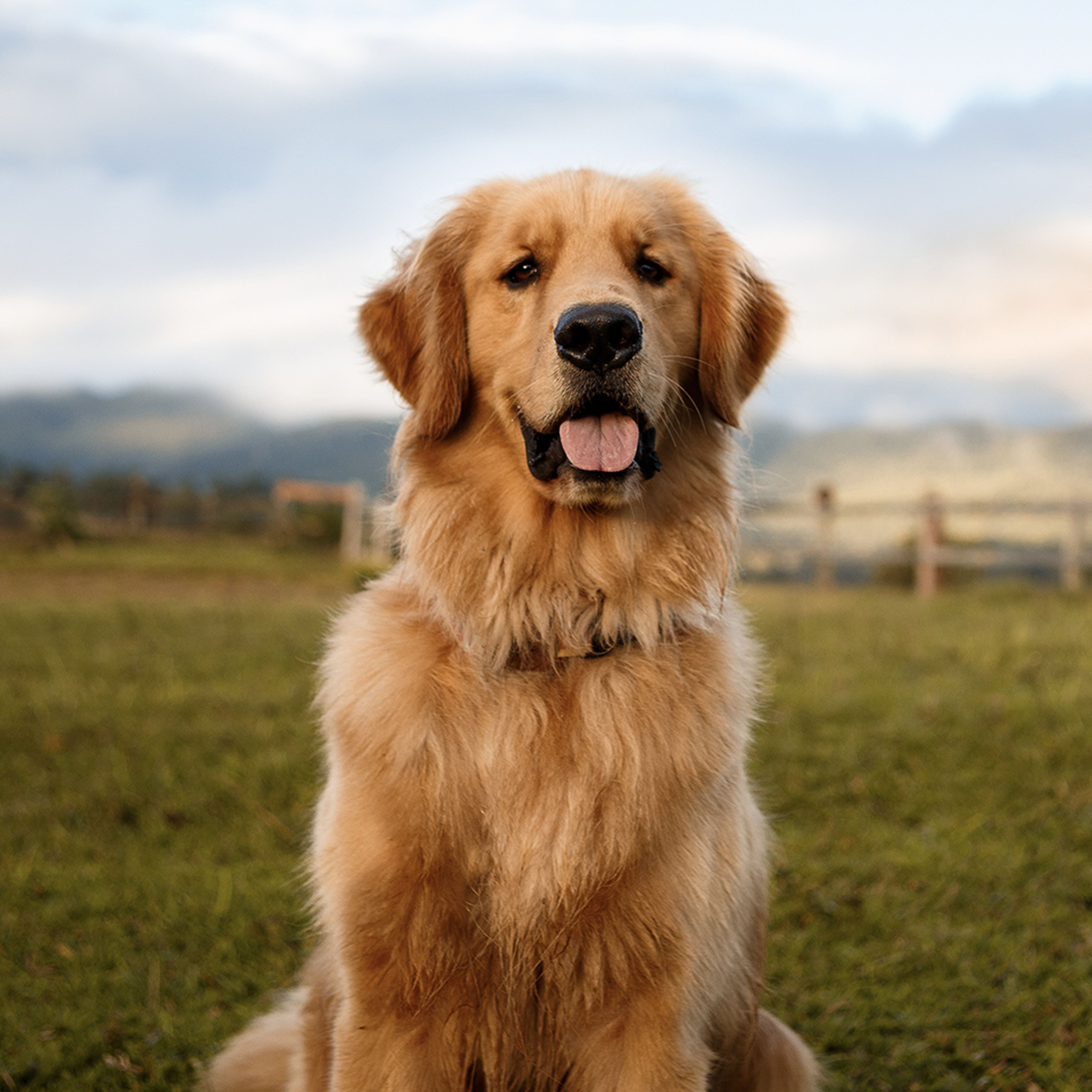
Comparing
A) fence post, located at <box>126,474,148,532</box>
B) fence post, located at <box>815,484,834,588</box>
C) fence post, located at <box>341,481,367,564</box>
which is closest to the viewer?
fence post, located at <box>815,484,834,588</box>

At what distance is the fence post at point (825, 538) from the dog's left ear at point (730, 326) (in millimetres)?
17017

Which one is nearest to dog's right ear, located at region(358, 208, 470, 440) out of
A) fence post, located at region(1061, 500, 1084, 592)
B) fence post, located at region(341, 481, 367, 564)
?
fence post, located at region(1061, 500, 1084, 592)

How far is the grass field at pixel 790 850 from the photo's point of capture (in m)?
3.58

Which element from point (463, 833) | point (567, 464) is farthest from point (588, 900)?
point (567, 464)

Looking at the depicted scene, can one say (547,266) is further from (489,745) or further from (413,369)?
(489,745)

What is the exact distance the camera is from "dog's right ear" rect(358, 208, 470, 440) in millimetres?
2881

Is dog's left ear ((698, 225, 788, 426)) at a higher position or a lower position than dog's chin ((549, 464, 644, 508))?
higher

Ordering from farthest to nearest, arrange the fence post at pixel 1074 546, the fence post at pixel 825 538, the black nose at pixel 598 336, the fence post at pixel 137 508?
the fence post at pixel 137 508 < the fence post at pixel 825 538 < the fence post at pixel 1074 546 < the black nose at pixel 598 336

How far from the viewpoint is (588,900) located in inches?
93.7

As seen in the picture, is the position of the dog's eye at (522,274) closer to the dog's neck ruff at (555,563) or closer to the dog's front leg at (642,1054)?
the dog's neck ruff at (555,563)

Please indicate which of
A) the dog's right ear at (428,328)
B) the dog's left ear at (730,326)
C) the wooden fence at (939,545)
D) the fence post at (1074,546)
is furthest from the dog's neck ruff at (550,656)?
the fence post at (1074,546)

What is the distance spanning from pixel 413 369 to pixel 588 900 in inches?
57.0

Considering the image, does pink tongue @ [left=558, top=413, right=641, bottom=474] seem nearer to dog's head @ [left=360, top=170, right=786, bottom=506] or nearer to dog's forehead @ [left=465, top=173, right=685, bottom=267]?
dog's head @ [left=360, top=170, right=786, bottom=506]

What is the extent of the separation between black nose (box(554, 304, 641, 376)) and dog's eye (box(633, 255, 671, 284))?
1.27 feet
